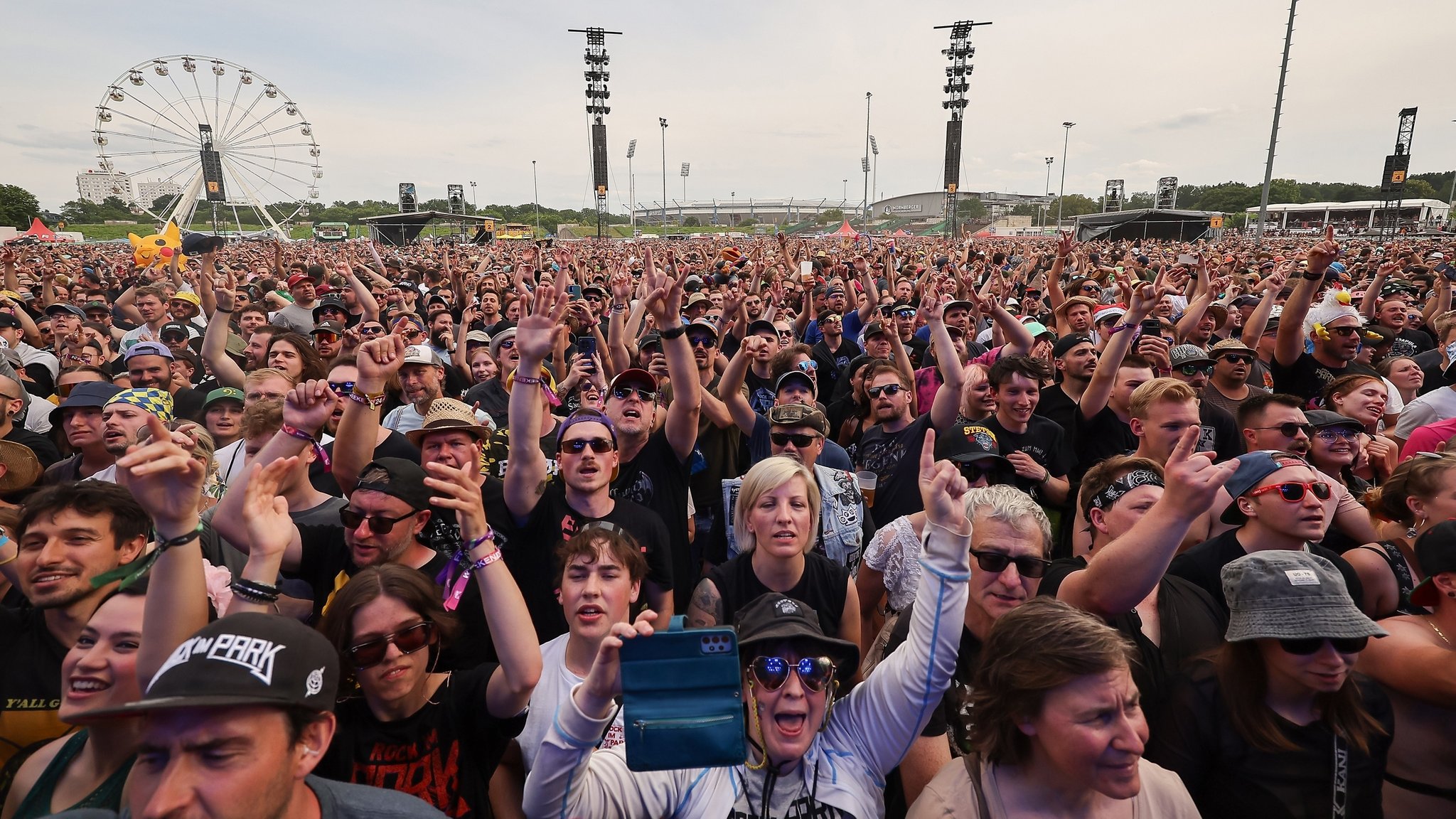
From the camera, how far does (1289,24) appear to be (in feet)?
82.7

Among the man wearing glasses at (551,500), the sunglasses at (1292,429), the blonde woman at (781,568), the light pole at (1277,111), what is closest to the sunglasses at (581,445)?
the man wearing glasses at (551,500)

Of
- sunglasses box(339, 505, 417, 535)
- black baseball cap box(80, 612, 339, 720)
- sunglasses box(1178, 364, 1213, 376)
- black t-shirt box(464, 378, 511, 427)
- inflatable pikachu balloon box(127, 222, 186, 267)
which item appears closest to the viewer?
black baseball cap box(80, 612, 339, 720)

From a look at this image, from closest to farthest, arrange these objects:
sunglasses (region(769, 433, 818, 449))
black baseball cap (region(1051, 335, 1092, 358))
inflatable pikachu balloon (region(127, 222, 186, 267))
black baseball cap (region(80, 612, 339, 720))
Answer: black baseball cap (region(80, 612, 339, 720)), sunglasses (region(769, 433, 818, 449)), black baseball cap (region(1051, 335, 1092, 358)), inflatable pikachu balloon (region(127, 222, 186, 267))

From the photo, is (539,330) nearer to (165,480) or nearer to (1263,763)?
(165,480)

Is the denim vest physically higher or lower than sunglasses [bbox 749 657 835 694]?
lower

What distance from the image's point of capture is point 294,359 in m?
4.93

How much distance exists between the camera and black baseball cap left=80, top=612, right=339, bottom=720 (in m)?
1.38

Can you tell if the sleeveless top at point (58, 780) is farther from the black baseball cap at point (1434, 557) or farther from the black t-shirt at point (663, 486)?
the black baseball cap at point (1434, 557)

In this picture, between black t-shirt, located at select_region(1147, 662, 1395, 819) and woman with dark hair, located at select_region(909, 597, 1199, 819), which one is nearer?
woman with dark hair, located at select_region(909, 597, 1199, 819)

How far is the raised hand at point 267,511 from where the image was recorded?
6.86 ft

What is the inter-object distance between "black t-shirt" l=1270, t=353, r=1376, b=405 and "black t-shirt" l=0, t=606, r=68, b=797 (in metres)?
7.54

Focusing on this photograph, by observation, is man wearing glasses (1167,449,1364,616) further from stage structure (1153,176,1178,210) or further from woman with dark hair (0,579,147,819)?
stage structure (1153,176,1178,210)

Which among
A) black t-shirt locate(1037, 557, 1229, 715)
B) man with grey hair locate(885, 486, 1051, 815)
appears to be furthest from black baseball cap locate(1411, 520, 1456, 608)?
man with grey hair locate(885, 486, 1051, 815)

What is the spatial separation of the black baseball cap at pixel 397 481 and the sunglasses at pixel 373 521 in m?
0.08
